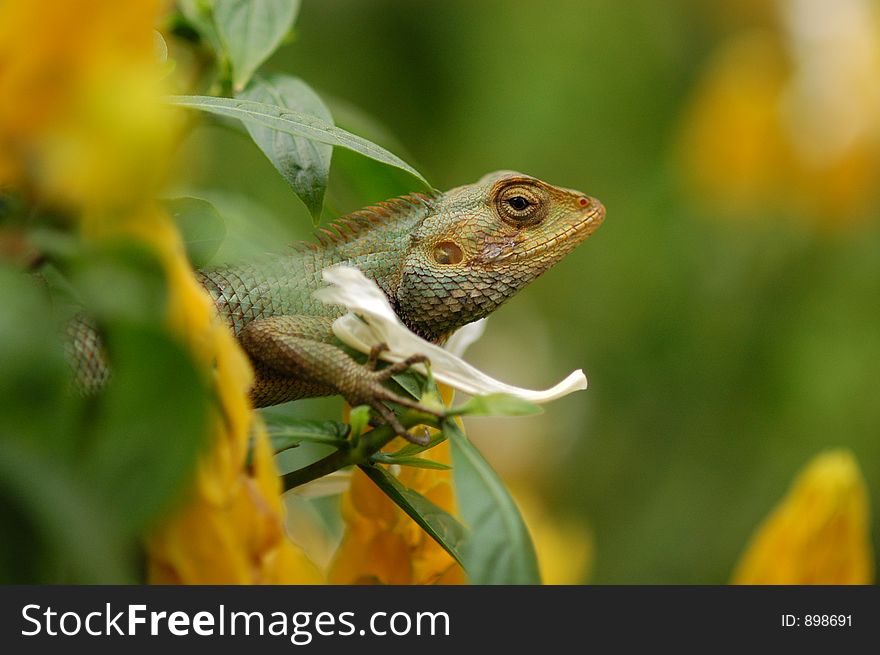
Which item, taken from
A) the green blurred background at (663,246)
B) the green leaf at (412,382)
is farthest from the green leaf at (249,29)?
the green blurred background at (663,246)

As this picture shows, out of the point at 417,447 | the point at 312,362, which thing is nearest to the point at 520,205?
the point at 312,362

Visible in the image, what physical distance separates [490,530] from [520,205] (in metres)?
0.63

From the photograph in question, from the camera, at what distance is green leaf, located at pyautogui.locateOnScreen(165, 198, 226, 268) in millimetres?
735

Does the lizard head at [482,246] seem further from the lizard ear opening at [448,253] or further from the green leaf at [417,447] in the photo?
the green leaf at [417,447]

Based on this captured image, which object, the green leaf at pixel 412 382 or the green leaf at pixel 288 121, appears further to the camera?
the green leaf at pixel 412 382

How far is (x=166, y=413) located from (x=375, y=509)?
14.9 inches

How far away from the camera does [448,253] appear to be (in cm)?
115

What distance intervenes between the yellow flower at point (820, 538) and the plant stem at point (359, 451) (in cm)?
46

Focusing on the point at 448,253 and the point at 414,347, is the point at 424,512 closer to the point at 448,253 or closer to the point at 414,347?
the point at 414,347

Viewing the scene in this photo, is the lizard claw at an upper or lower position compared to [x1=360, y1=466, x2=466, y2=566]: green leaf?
upper

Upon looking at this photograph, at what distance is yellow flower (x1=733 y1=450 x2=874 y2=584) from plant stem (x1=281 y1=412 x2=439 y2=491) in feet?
1.50

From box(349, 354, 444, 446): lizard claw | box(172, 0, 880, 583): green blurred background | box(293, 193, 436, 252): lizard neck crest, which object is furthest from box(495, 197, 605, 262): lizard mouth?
box(172, 0, 880, 583): green blurred background

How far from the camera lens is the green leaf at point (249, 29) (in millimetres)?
858

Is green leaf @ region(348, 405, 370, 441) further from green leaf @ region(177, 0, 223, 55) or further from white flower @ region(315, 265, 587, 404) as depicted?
green leaf @ region(177, 0, 223, 55)
